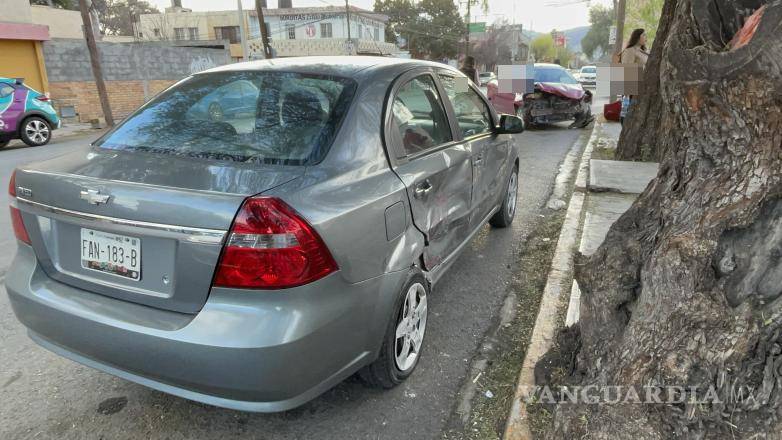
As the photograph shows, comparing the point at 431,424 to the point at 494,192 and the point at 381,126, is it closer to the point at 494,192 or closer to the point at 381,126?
the point at 381,126

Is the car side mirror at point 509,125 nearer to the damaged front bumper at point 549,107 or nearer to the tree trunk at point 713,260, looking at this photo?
the tree trunk at point 713,260

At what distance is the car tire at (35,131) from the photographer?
1170cm

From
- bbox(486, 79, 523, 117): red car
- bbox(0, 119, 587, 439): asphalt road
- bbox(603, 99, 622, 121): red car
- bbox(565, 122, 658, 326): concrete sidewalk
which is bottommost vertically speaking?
bbox(0, 119, 587, 439): asphalt road

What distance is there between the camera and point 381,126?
2656 mm

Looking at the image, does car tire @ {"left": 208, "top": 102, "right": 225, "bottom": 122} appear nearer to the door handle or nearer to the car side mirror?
the door handle

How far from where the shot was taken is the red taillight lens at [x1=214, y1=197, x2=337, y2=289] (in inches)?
75.6

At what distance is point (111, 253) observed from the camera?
2113 mm

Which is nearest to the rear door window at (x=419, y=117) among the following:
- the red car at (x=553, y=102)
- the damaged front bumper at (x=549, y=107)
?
the red car at (x=553, y=102)

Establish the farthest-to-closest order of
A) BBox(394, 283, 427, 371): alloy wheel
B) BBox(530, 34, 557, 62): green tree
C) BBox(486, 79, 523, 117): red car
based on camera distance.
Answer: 1. BBox(530, 34, 557, 62): green tree
2. BBox(486, 79, 523, 117): red car
3. BBox(394, 283, 427, 371): alloy wheel

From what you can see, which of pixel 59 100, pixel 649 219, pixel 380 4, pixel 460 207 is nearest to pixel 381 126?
pixel 460 207

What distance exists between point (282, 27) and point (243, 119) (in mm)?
49886

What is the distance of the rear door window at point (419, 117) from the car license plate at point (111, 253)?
1368 millimetres

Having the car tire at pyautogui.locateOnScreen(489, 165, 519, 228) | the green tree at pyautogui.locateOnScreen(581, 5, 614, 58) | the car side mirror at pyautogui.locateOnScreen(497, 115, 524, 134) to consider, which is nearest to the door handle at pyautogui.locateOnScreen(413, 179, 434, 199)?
the car side mirror at pyautogui.locateOnScreen(497, 115, 524, 134)

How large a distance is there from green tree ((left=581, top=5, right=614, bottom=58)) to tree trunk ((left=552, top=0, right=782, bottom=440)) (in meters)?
80.0
